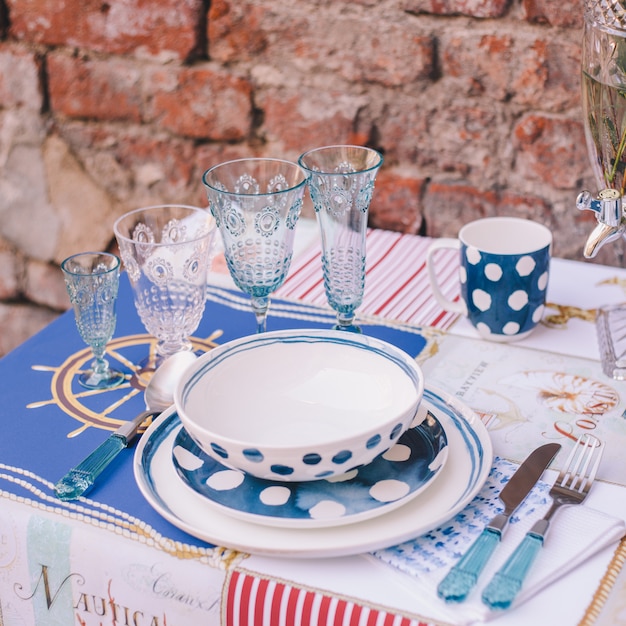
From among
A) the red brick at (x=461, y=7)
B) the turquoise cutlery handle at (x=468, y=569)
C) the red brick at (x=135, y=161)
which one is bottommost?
the red brick at (x=135, y=161)

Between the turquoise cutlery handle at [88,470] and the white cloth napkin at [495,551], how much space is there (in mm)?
260

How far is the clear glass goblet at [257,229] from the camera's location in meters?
0.88

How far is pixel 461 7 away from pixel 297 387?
2.51ft

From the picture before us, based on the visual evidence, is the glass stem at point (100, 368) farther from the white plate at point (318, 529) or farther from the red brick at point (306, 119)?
the red brick at point (306, 119)

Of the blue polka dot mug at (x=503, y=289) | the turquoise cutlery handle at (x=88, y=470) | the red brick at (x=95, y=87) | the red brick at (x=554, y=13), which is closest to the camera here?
Result: the turquoise cutlery handle at (x=88, y=470)

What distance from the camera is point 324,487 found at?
71 cm

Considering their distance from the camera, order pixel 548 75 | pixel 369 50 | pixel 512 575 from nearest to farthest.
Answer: pixel 512 575 → pixel 548 75 → pixel 369 50

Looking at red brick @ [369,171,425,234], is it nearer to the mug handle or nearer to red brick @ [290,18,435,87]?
red brick @ [290,18,435,87]

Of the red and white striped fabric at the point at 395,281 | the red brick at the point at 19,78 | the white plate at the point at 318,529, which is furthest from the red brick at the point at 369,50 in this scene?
the white plate at the point at 318,529

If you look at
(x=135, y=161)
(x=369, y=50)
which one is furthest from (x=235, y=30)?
(x=135, y=161)

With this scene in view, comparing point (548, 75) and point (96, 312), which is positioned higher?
point (548, 75)

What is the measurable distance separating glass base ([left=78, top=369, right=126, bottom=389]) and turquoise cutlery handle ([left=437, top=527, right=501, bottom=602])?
1.45 feet

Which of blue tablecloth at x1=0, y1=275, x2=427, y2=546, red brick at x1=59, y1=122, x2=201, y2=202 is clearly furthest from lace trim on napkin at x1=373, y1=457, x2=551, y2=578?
red brick at x1=59, y1=122, x2=201, y2=202

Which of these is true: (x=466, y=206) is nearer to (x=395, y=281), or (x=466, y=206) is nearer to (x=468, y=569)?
(x=395, y=281)
